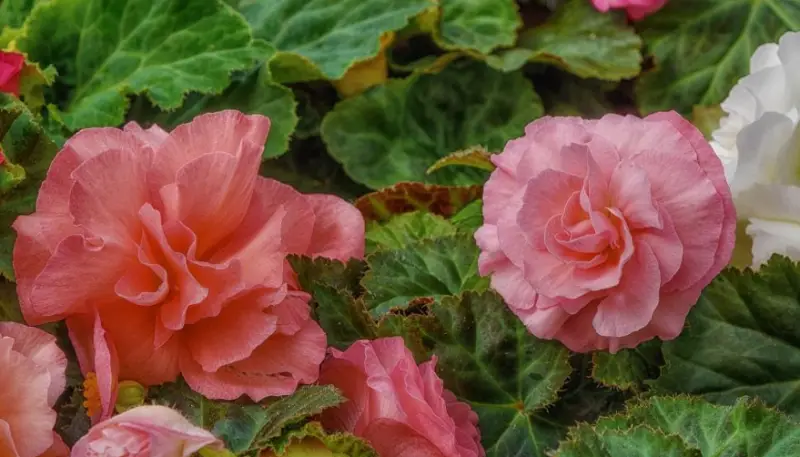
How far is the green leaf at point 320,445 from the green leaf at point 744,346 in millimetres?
193

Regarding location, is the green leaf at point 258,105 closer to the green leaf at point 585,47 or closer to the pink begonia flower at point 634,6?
the green leaf at point 585,47

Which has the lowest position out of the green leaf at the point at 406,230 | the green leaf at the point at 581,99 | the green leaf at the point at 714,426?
the green leaf at the point at 581,99

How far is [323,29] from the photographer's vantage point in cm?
88

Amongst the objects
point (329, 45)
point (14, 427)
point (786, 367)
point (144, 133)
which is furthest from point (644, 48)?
point (14, 427)

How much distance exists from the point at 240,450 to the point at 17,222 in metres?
0.17

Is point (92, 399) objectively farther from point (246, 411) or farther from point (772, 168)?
point (772, 168)

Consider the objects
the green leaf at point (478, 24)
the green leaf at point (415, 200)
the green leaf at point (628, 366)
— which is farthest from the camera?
the green leaf at point (478, 24)

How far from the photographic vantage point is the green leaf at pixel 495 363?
557 mm

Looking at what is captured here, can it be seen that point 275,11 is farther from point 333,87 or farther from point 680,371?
point 680,371

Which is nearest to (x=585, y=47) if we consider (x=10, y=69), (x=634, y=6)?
(x=634, y=6)

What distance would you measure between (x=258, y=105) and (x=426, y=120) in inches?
7.8

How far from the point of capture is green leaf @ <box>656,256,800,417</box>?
1.78ft

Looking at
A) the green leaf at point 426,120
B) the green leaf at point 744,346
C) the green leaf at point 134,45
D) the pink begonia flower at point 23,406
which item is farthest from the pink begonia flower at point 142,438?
the green leaf at point 426,120

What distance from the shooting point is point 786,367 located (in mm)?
545
